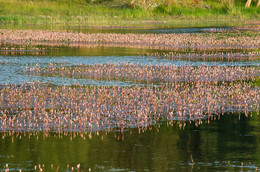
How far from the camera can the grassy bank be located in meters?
72.9

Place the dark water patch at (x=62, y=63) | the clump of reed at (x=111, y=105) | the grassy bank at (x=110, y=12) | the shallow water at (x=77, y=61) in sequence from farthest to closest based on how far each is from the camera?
the grassy bank at (x=110, y=12), the shallow water at (x=77, y=61), the dark water patch at (x=62, y=63), the clump of reed at (x=111, y=105)

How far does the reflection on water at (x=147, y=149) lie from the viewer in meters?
10.2

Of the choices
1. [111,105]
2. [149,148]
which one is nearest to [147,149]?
[149,148]

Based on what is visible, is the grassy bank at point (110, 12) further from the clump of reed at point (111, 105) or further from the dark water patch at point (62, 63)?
the clump of reed at point (111, 105)

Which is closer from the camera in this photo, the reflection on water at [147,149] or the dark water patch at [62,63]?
the reflection on water at [147,149]

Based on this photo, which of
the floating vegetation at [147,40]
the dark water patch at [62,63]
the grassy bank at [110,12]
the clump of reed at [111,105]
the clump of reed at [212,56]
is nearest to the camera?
the clump of reed at [111,105]

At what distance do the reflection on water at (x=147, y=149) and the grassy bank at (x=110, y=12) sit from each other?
190ft

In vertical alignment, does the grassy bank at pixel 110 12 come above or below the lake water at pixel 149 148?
above

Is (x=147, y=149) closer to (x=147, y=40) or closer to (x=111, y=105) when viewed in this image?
(x=111, y=105)

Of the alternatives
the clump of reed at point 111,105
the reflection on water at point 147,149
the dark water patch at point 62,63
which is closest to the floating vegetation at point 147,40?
the dark water patch at point 62,63

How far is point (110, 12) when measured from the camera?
80188 mm

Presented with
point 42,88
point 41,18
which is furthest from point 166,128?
point 41,18

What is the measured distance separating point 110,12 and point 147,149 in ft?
230

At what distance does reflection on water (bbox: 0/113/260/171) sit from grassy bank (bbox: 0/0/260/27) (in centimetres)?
→ 5783
